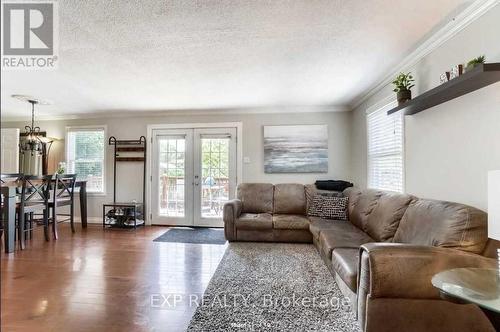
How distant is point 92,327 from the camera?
1992mm

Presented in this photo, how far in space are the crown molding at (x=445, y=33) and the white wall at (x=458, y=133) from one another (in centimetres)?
4

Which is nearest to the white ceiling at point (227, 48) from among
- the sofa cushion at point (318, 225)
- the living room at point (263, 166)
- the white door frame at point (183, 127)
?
the living room at point (263, 166)

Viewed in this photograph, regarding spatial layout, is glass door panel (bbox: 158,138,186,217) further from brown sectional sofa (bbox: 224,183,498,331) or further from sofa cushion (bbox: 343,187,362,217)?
brown sectional sofa (bbox: 224,183,498,331)

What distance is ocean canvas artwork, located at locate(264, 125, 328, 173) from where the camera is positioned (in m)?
4.91

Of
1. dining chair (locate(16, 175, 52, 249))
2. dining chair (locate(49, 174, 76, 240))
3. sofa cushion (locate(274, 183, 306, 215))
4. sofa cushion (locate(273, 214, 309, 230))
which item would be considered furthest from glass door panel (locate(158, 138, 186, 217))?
sofa cushion (locate(273, 214, 309, 230))

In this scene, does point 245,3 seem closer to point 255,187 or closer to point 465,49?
point 465,49

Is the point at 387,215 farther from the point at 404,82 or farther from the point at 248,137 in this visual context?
the point at 248,137

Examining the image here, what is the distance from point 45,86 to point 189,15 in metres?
2.91

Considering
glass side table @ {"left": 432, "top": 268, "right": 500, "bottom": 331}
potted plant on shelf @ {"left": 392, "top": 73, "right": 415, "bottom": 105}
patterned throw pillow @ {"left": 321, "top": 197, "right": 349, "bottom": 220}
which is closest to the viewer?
glass side table @ {"left": 432, "top": 268, "right": 500, "bottom": 331}

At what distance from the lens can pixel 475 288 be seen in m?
1.29

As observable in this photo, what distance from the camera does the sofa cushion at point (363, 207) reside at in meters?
3.13

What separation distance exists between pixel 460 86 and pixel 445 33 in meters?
0.65

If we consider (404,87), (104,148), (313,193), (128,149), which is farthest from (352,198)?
(104,148)

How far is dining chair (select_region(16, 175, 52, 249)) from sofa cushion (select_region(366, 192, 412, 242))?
182 inches
